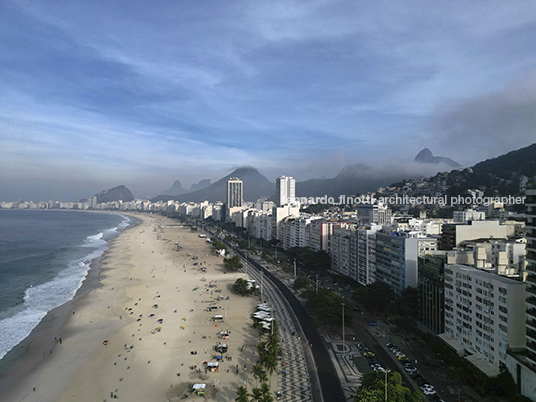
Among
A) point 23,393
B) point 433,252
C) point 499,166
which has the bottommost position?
point 23,393

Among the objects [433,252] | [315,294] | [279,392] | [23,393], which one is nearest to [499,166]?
Result: [433,252]

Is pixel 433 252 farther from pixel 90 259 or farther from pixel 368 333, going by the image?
pixel 90 259

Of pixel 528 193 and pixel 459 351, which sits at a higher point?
pixel 528 193

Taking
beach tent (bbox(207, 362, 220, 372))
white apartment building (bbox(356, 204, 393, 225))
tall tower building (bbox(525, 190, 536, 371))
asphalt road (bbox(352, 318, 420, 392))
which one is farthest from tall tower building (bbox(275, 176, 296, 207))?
tall tower building (bbox(525, 190, 536, 371))

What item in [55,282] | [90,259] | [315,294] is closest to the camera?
[315,294]

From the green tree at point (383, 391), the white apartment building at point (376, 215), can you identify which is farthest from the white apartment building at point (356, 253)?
the white apartment building at point (376, 215)

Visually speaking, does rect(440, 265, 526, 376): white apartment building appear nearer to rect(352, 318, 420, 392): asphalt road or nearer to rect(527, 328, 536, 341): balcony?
rect(527, 328, 536, 341): balcony

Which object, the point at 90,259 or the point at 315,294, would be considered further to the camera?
the point at 90,259
